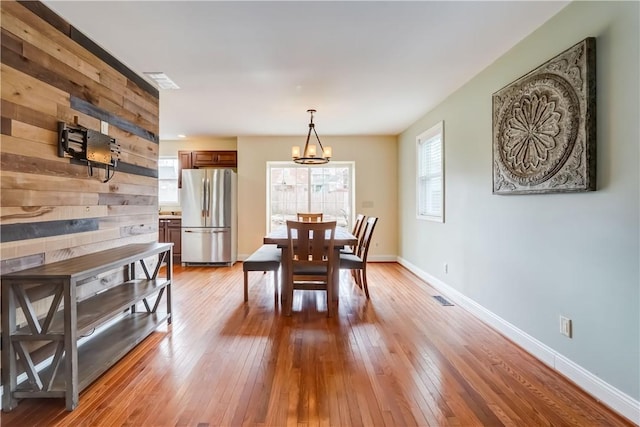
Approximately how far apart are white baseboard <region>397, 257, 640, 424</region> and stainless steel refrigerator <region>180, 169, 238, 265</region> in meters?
4.10

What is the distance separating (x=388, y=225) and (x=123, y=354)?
4.81m

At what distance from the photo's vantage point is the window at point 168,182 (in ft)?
20.8

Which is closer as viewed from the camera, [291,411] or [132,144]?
[291,411]

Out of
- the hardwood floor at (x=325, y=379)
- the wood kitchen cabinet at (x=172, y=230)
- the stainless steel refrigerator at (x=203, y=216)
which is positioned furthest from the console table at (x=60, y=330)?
the wood kitchen cabinet at (x=172, y=230)

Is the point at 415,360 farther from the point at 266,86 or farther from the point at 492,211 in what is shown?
the point at 266,86

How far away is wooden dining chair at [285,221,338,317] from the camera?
3.06 meters

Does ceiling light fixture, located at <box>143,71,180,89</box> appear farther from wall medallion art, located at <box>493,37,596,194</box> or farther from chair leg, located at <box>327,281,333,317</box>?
wall medallion art, located at <box>493,37,596,194</box>

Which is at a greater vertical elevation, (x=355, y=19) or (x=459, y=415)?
(x=355, y=19)

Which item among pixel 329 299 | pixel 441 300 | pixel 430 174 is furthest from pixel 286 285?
pixel 430 174

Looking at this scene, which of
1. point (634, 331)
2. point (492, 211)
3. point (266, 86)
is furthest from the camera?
point (266, 86)

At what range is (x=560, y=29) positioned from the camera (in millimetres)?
2150

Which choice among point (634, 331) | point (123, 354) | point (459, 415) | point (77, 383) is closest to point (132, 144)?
point (123, 354)

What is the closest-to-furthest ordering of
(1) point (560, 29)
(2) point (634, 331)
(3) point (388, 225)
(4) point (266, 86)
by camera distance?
(2) point (634, 331) → (1) point (560, 29) → (4) point (266, 86) → (3) point (388, 225)

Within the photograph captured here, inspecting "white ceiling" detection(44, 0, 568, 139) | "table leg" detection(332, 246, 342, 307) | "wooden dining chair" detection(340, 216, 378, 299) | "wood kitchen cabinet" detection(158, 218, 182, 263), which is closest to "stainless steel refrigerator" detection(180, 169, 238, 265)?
"wood kitchen cabinet" detection(158, 218, 182, 263)
